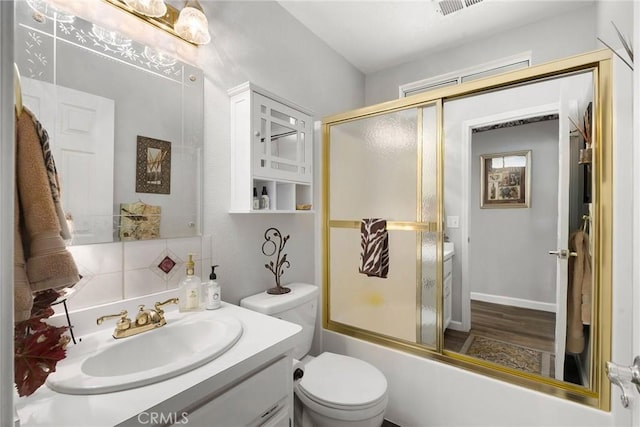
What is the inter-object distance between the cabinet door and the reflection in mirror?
2.77ft

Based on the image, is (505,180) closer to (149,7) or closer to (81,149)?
(149,7)

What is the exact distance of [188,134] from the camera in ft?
4.40

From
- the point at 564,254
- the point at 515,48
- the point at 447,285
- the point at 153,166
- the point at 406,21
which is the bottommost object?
the point at 447,285

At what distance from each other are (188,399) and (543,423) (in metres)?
1.57

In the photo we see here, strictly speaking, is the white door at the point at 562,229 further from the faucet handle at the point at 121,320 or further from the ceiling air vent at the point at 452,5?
the faucet handle at the point at 121,320

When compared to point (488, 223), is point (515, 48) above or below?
above

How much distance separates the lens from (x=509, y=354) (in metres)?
1.58

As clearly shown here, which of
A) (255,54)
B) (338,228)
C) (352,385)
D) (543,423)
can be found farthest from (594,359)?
(255,54)

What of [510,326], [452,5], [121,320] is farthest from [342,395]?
[452,5]

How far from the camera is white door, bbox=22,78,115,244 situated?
3.12 ft

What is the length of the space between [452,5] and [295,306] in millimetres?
2081

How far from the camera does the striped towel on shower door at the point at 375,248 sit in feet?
5.79

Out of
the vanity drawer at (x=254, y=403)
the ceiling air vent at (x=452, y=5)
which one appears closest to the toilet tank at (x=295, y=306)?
the vanity drawer at (x=254, y=403)

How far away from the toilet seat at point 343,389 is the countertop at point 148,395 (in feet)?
1.51
